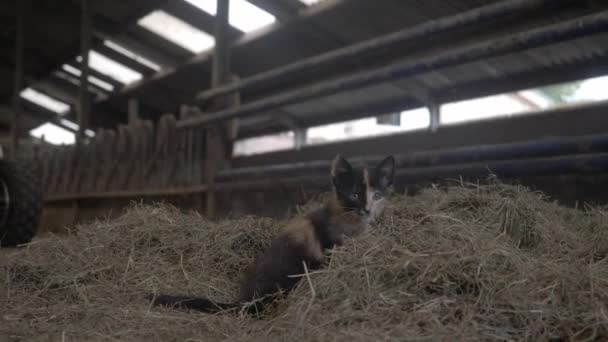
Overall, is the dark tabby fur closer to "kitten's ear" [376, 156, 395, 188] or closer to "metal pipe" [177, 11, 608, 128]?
"kitten's ear" [376, 156, 395, 188]

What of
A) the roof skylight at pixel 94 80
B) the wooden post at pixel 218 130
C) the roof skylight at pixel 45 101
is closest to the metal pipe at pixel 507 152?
the wooden post at pixel 218 130

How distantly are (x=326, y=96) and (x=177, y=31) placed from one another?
18.4 feet

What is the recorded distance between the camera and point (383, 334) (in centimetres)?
179

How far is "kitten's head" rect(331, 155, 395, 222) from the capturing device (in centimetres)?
286

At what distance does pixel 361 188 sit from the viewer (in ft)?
9.43

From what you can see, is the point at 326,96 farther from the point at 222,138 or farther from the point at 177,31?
the point at 177,31

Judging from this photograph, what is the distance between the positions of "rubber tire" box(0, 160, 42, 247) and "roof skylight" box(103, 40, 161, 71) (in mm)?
8950

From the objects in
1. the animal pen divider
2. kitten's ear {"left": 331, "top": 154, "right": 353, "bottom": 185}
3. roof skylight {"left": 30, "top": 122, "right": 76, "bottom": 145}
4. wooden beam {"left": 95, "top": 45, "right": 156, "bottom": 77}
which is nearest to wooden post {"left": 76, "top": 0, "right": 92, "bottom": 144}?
the animal pen divider

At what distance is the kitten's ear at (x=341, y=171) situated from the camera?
2939mm

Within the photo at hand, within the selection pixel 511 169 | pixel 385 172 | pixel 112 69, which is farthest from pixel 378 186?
pixel 112 69

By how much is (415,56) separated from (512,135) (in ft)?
6.30

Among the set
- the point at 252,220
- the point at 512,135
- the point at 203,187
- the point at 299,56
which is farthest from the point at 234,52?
the point at 252,220

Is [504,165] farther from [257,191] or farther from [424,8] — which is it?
[424,8]

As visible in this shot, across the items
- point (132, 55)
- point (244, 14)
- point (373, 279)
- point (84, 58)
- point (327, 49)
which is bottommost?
point (373, 279)
